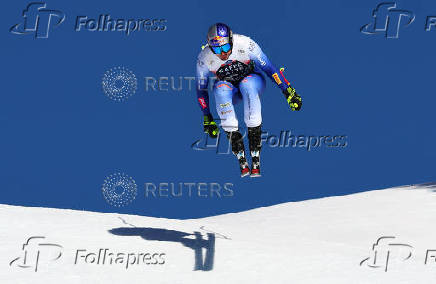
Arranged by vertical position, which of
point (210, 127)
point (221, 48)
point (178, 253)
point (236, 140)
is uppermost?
point (221, 48)

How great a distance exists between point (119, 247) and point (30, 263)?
2029mm

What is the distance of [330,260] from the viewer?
16391 mm

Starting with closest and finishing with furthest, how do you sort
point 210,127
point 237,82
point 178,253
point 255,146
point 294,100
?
point 294,100 → point 255,146 → point 237,82 → point 210,127 → point 178,253

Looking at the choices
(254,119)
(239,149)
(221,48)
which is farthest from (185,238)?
(221,48)

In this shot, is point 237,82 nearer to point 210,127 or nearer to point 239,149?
point 210,127

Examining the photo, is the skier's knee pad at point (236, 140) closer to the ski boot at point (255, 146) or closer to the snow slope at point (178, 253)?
the ski boot at point (255, 146)

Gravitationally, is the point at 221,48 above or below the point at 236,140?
above

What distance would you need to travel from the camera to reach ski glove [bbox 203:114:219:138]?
39.4ft

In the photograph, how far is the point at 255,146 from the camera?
11.7 m

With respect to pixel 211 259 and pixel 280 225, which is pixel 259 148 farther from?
pixel 280 225

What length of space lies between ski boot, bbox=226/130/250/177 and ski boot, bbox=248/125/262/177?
0.12 m

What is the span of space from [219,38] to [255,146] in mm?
1636

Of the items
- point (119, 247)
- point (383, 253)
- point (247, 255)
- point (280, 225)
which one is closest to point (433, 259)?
point (383, 253)

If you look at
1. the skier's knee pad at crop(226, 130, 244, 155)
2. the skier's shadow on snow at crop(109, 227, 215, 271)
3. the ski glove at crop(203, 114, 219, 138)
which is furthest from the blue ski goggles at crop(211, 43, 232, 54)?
the skier's shadow on snow at crop(109, 227, 215, 271)
